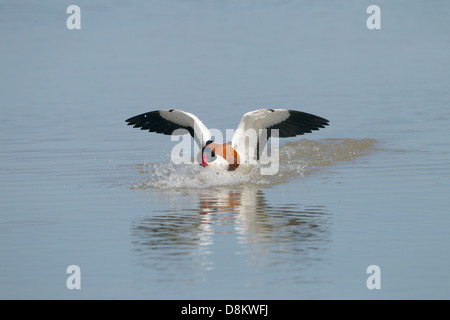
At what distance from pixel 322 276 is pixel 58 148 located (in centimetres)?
Answer: 1101

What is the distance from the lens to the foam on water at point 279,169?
559 inches

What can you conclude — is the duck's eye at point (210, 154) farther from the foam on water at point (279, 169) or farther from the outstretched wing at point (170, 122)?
the outstretched wing at point (170, 122)

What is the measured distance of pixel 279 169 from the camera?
1556 centimetres

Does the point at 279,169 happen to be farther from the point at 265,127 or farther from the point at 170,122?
the point at 170,122

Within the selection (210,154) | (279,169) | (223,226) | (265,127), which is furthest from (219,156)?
(223,226)

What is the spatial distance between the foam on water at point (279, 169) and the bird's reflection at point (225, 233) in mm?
1069

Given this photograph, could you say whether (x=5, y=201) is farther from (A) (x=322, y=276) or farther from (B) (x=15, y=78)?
(B) (x=15, y=78)

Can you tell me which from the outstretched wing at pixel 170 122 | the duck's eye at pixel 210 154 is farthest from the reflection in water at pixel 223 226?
the outstretched wing at pixel 170 122

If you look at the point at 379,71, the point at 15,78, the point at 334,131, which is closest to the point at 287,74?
the point at 379,71

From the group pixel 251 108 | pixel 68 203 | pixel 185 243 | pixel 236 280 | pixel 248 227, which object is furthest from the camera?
pixel 251 108

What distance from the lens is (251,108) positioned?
24438 mm

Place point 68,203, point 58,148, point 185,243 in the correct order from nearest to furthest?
point 185,243
point 68,203
point 58,148

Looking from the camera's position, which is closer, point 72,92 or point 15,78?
point 72,92

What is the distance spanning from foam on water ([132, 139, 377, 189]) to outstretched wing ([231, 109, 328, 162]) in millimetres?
348
